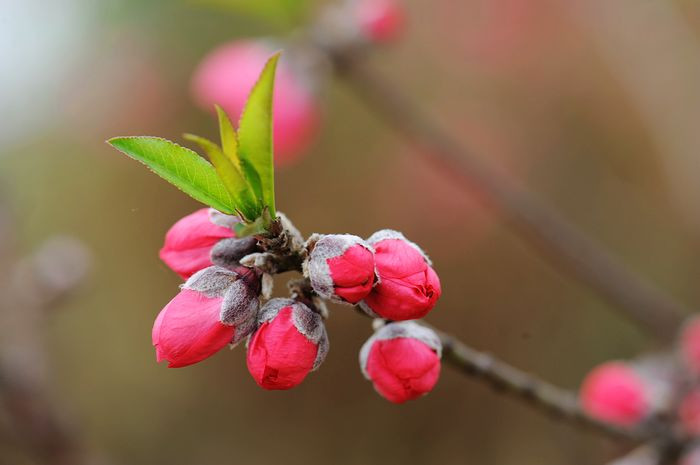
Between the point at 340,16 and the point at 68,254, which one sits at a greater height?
the point at 340,16

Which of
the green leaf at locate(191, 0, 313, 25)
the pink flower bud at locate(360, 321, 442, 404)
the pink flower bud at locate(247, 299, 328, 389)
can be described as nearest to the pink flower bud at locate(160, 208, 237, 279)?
the pink flower bud at locate(247, 299, 328, 389)

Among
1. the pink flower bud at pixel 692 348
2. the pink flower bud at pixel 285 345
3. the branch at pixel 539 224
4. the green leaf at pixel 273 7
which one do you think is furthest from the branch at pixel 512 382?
the green leaf at pixel 273 7

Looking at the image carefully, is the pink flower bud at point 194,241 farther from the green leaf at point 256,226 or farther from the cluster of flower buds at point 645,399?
the cluster of flower buds at point 645,399

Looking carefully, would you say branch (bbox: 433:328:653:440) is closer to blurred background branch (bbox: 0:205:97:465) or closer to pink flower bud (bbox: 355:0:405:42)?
pink flower bud (bbox: 355:0:405:42)

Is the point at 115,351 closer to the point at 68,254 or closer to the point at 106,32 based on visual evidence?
Result: the point at 68,254

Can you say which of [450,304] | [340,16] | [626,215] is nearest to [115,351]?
[450,304]
